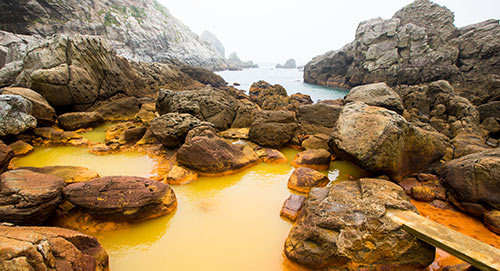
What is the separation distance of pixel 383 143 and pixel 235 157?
4.70m

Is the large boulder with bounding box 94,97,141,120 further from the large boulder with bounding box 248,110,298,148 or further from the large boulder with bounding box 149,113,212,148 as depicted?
the large boulder with bounding box 248,110,298,148

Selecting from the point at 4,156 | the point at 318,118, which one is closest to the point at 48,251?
the point at 4,156

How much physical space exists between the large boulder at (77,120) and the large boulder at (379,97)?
46.6 ft

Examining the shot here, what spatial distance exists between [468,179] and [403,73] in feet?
129

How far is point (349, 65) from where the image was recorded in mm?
47656

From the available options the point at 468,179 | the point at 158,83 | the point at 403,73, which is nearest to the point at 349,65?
the point at 403,73

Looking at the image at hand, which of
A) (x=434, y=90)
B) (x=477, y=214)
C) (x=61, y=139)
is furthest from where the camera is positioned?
(x=434, y=90)

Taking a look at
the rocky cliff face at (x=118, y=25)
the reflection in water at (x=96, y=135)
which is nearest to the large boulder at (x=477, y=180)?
the reflection in water at (x=96, y=135)

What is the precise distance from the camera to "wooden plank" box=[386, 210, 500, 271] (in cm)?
296

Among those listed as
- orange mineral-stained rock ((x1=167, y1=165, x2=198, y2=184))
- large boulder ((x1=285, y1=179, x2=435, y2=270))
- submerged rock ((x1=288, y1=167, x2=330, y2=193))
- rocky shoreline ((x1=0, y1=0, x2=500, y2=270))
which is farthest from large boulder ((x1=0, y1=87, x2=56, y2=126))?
large boulder ((x1=285, y1=179, x2=435, y2=270))

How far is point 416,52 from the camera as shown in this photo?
3697 centimetres

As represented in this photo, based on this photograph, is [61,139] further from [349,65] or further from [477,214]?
[349,65]

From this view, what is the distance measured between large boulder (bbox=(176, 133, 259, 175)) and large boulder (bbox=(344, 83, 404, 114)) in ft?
22.9

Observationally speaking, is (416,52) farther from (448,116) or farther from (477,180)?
(477,180)
